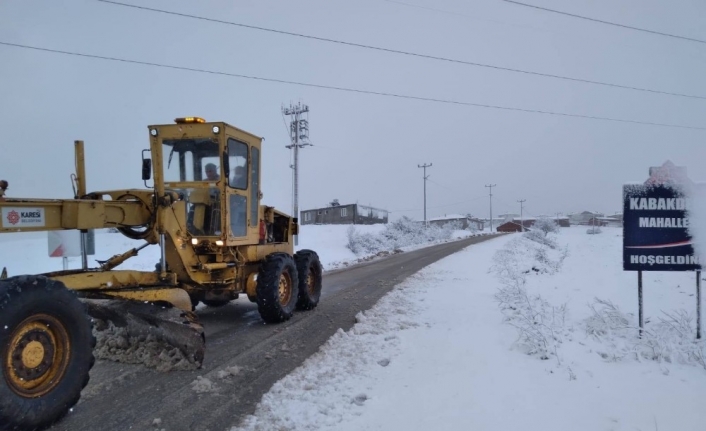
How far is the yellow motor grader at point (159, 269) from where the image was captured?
3.59 meters

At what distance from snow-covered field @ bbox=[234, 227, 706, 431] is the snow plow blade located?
117 cm

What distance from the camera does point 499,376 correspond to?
4801 millimetres

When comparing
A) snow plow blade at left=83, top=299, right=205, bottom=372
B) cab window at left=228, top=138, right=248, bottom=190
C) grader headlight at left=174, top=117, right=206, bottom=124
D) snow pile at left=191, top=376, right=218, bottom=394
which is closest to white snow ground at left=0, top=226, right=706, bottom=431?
snow pile at left=191, top=376, right=218, bottom=394

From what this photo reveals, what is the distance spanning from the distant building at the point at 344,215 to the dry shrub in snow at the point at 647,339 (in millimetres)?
48209

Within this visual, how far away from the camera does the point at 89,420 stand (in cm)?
392

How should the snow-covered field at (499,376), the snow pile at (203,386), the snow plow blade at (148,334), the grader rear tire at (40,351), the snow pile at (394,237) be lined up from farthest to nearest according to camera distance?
the snow pile at (394,237) → the snow plow blade at (148,334) → the snow pile at (203,386) → the snow-covered field at (499,376) → the grader rear tire at (40,351)

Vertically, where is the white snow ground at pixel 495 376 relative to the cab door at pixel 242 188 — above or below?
below

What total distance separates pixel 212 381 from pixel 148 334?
96 centimetres

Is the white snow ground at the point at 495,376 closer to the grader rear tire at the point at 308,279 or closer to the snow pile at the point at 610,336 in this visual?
the snow pile at the point at 610,336

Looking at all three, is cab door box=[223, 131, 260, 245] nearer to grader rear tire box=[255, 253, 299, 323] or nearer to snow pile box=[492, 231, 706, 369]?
grader rear tire box=[255, 253, 299, 323]

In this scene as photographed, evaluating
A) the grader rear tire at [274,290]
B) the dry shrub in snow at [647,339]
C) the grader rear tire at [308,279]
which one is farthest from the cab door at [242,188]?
the dry shrub in snow at [647,339]

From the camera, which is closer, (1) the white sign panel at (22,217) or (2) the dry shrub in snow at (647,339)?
(1) the white sign panel at (22,217)

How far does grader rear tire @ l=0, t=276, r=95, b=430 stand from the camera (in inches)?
133

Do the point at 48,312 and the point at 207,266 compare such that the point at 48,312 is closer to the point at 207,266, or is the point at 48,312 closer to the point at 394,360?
the point at 207,266
